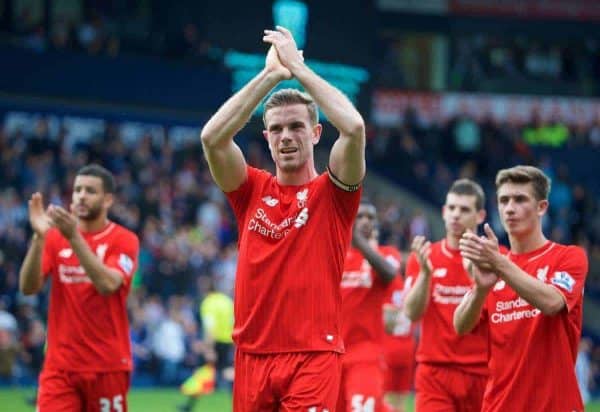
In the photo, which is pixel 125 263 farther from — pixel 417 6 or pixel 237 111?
pixel 417 6

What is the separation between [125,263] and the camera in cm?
903

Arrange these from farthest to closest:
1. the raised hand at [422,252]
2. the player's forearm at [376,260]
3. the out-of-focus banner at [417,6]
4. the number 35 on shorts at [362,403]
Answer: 1. the out-of-focus banner at [417,6]
2. the player's forearm at [376,260]
3. the number 35 on shorts at [362,403]
4. the raised hand at [422,252]

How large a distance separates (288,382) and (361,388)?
3747 millimetres

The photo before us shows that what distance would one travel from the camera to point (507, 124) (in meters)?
33.1

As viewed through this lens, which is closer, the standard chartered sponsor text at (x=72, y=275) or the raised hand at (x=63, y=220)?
the raised hand at (x=63, y=220)

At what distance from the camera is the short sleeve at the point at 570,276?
6859mm

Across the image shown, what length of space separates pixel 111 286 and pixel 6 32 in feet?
56.4

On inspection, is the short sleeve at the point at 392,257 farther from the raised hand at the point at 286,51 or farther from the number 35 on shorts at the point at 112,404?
the raised hand at the point at 286,51

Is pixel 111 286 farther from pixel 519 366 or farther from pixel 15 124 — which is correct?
pixel 15 124

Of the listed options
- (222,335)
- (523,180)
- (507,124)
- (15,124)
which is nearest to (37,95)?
(15,124)

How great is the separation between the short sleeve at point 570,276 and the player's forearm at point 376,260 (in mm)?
3274

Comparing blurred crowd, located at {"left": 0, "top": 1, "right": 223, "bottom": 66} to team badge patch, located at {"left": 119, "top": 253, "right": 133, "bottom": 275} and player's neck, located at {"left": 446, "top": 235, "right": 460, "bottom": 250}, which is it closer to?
team badge patch, located at {"left": 119, "top": 253, "right": 133, "bottom": 275}

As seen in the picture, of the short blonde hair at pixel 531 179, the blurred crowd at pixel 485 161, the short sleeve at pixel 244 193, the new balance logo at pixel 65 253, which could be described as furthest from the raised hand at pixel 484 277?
the blurred crowd at pixel 485 161

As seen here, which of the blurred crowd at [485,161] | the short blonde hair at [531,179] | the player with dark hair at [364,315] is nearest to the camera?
the short blonde hair at [531,179]
